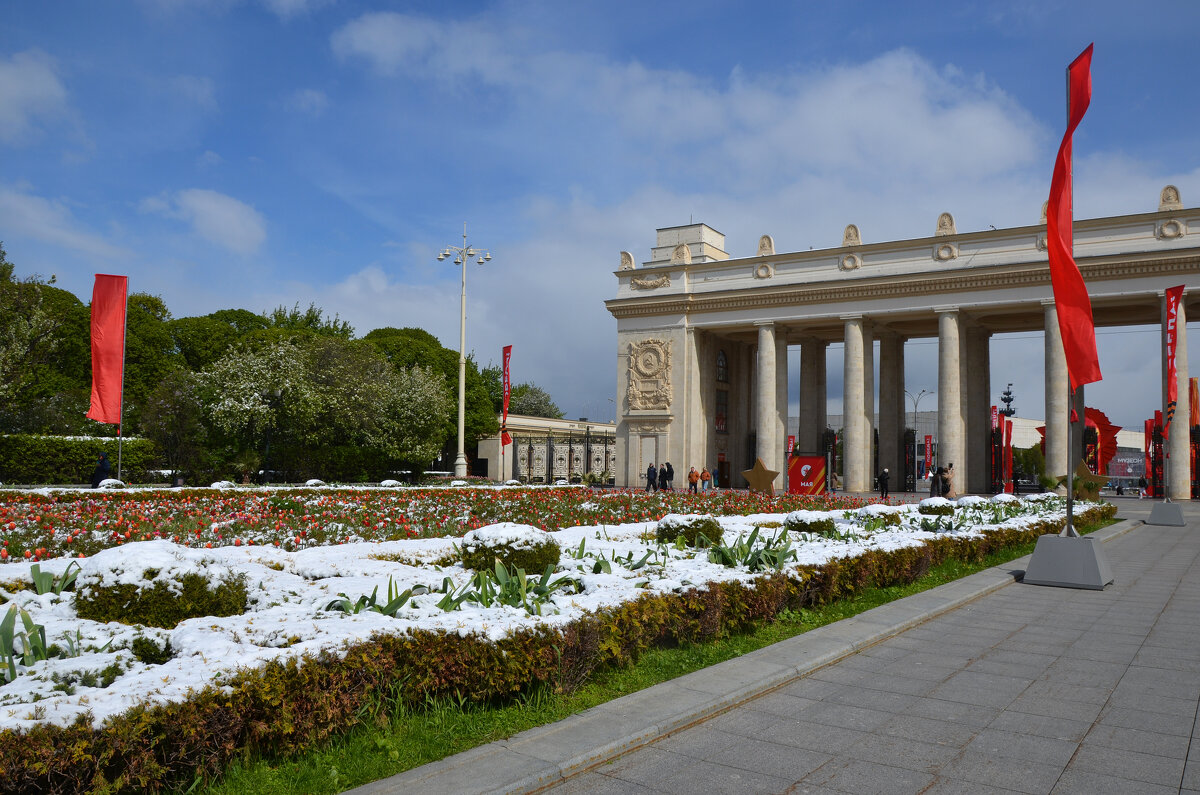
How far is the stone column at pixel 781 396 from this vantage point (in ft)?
142

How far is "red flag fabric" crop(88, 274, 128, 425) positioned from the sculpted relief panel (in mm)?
27089

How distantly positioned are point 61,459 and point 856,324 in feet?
111

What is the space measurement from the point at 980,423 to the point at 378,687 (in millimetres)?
42361

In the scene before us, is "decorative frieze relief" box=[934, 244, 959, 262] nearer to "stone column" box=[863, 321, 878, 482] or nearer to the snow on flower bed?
"stone column" box=[863, 321, 878, 482]

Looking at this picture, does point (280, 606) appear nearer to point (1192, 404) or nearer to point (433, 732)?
point (433, 732)

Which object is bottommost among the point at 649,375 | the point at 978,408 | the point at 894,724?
the point at 894,724

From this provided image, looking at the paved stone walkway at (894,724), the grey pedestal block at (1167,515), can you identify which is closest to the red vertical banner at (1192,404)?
the grey pedestal block at (1167,515)

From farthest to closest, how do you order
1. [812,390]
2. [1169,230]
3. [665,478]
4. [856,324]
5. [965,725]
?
[812,390] → [856,324] → [665,478] → [1169,230] → [965,725]

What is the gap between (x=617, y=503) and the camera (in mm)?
17828

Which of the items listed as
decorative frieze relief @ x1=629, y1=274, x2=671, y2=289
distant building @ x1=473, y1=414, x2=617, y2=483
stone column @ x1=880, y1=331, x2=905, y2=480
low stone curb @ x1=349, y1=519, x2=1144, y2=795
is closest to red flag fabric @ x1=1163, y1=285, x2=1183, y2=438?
stone column @ x1=880, y1=331, x2=905, y2=480

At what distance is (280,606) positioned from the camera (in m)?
5.53

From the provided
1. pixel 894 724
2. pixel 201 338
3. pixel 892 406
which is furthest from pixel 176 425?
pixel 894 724

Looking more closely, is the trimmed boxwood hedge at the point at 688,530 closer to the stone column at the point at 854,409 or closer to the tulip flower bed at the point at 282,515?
the tulip flower bed at the point at 282,515

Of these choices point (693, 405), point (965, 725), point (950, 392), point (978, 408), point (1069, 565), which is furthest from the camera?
point (693, 405)
